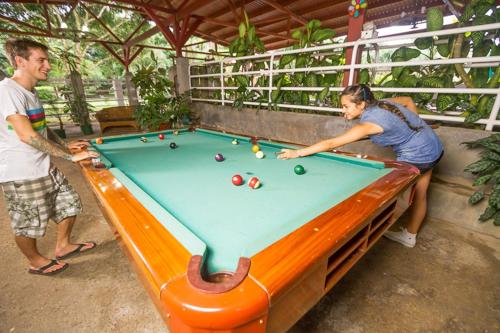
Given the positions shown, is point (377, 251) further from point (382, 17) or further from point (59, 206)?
point (382, 17)

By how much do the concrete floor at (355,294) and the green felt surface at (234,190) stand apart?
71 cm

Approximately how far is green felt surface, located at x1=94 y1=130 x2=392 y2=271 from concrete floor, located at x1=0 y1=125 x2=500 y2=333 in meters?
0.71

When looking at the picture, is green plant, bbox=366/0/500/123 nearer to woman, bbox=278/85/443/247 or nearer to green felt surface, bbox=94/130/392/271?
woman, bbox=278/85/443/247

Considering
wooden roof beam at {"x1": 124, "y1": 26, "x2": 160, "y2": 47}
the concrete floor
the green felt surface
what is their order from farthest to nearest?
wooden roof beam at {"x1": 124, "y1": 26, "x2": 160, "y2": 47}, the concrete floor, the green felt surface

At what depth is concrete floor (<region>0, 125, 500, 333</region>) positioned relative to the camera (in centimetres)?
128

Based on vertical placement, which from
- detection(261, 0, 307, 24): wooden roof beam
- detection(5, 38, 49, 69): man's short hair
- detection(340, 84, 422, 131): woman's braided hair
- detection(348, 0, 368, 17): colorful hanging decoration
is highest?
detection(261, 0, 307, 24): wooden roof beam

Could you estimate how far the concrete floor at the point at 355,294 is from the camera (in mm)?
1283

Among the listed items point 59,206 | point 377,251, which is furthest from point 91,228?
point 377,251

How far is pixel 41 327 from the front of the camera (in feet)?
4.22

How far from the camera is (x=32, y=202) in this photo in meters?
1.55

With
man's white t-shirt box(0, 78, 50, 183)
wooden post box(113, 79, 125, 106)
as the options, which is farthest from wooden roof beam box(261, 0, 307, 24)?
wooden post box(113, 79, 125, 106)

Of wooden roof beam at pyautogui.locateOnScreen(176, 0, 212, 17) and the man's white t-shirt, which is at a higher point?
A: wooden roof beam at pyautogui.locateOnScreen(176, 0, 212, 17)

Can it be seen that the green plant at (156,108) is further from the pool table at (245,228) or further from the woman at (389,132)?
the woman at (389,132)

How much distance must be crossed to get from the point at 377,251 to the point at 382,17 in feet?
23.6
